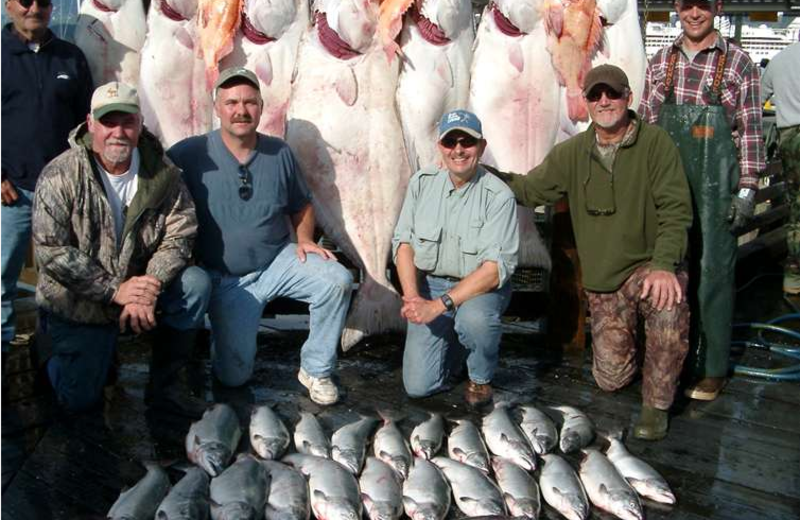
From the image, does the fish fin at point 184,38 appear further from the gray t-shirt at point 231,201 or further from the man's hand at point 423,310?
the man's hand at point 423,310

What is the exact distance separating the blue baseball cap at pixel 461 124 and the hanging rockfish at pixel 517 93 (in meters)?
0.71

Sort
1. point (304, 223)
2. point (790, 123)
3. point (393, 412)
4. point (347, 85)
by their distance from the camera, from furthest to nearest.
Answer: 1. point (790, 123)
2. point (347, 85)
3. point (304, 223)
4. point (393, 412)

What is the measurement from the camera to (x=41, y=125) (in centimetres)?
396

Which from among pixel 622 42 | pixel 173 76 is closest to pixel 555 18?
pixel 622 42

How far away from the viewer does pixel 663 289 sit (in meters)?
3.43

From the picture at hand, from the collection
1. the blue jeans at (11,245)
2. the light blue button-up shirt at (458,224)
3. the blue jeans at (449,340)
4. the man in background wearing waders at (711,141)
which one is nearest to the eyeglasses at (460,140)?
the light blue button-up shirt at (458,224)

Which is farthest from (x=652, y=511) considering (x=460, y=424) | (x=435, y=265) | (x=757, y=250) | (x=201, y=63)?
(x=757, y=250)

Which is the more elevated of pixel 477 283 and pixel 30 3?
pixel 30 3

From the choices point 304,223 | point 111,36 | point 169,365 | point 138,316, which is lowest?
point 169,365

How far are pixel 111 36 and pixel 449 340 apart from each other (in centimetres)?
230

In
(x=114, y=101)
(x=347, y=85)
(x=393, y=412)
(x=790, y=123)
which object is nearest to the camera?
(x=114, y=101)

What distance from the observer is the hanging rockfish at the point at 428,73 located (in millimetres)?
4223

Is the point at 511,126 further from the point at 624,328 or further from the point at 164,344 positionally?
the point at 164,344

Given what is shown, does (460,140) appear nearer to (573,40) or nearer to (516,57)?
(516,57)
